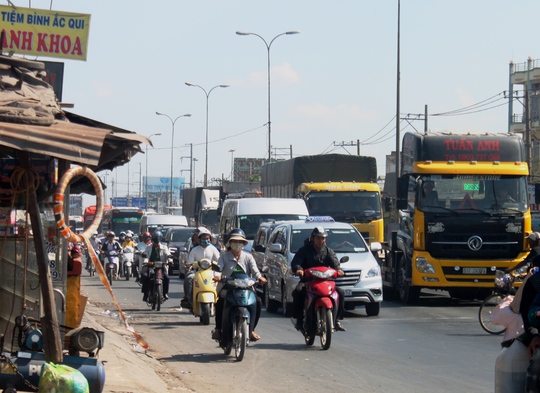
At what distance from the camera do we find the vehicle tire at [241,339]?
12.1 metres

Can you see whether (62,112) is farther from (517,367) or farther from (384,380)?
(384,380)

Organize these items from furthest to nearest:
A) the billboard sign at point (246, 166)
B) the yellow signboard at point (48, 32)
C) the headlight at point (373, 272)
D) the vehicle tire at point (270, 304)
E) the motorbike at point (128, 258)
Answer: the billboard sign at point (246, 166), the motorbike at point (128, 258), the vehicle tire at point (270, 304), the headlight at point (373, 272), the yellow signboard at point (48, 32)

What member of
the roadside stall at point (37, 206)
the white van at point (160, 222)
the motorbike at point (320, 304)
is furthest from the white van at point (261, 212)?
the roadside stall at point (37, 206)

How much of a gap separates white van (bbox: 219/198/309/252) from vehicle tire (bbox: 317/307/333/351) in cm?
1277

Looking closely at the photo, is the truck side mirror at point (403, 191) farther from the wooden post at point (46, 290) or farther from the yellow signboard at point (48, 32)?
the wooden post at point (46, 290)

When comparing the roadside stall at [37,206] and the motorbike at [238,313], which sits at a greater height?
the roadside stall at [37,206]

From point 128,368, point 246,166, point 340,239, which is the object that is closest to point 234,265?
point 128,368

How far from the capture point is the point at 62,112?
773 cm

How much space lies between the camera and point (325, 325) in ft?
43.9

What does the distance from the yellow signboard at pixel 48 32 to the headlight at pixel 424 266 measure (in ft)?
28.5

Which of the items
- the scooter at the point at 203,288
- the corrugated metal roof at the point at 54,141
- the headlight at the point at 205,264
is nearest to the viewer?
the corrugated metal roof at the point at 54,141

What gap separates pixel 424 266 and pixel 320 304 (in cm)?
822

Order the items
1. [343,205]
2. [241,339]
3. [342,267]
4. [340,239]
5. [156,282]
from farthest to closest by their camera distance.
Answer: [343,205] → [156,282] → [340,239] → [342,267] → [241,339]

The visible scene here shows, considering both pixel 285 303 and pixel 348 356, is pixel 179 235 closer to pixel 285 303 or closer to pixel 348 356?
pixel 285 303
